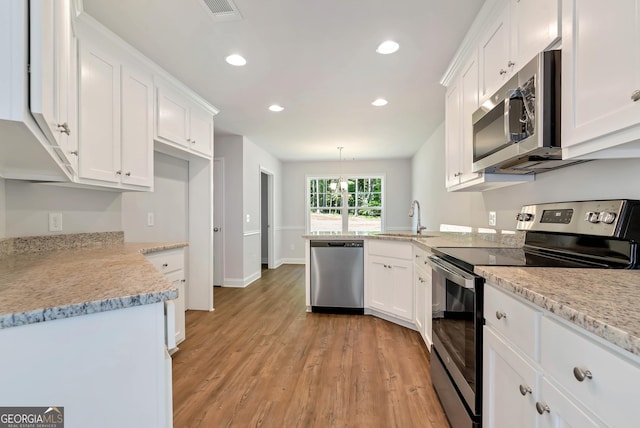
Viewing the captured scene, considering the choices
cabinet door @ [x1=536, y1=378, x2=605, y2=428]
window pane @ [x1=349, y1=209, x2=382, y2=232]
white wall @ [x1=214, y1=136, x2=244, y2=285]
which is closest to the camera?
cabinet door @ [x1=536, y1=378, x2=605, y2=428]

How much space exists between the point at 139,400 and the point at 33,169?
55.4 inches

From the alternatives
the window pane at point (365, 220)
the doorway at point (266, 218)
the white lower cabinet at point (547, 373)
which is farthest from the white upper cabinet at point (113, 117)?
the window pane at point (365, 220)

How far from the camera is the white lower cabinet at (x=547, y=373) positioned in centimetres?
61

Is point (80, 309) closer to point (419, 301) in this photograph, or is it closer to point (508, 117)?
point (508, 117)

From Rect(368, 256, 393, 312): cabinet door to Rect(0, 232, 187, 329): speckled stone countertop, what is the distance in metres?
2.31

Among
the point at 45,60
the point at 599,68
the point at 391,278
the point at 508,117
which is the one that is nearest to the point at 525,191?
the point at 508,117

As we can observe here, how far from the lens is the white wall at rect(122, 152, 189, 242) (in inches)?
112

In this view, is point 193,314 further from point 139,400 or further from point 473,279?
point 473,279

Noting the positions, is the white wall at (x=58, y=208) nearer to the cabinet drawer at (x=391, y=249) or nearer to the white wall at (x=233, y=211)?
the white wall at (x=233, y=211)

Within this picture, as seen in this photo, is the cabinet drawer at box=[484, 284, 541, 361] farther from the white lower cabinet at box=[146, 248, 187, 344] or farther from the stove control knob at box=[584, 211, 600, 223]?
the white lower cabinet at box=[146, 248, 187, 344]

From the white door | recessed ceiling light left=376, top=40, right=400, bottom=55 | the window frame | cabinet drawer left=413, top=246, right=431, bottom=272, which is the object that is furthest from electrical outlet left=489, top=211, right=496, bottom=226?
the window frame

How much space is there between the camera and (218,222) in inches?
Result: 190

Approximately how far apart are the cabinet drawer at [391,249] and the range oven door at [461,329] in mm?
974

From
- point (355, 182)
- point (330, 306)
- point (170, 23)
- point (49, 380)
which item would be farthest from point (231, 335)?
point (355, 182)
